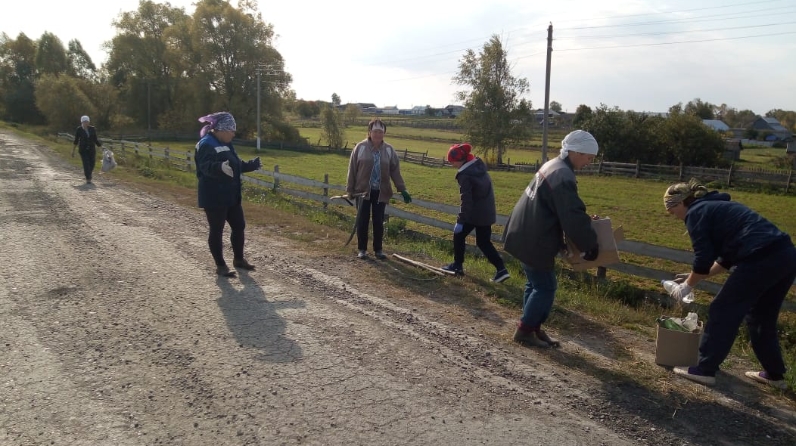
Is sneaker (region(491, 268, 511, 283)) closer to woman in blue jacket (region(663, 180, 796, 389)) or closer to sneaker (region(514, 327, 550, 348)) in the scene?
sneaker (region(514, 327, 550, 348))

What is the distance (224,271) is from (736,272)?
16.5 ft

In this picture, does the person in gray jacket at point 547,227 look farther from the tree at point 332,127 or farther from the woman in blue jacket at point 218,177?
the tree at point 332,127

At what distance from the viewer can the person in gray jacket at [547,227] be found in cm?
429

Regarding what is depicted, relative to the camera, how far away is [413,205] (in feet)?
47.5

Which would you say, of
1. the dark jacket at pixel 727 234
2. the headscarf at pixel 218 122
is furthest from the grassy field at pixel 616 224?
the headscarf at pixel 218 122

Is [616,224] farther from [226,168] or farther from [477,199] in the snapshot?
[226,168]

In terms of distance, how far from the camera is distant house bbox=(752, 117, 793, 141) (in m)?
76.6

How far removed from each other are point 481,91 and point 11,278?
50.2 metres

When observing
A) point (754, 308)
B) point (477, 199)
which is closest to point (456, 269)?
point (477, 199)

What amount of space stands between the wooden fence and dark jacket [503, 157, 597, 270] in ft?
9.63

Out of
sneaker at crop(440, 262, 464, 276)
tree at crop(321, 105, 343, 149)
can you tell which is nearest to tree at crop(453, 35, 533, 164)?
tree at crop(321, 105, 343, 149)

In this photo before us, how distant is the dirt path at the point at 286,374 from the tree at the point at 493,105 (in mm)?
47752

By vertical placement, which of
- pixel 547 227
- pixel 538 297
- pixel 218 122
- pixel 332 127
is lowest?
pixel 538 297

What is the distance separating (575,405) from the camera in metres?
3.72
